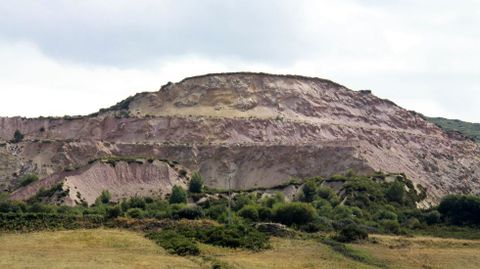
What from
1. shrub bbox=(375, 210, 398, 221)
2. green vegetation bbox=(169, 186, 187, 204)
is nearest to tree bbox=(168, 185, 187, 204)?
green vegetation bbox=(169, 186, 187, 204)

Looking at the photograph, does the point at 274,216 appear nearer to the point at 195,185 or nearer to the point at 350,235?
the point at 350,235

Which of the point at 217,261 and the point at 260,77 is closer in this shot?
the point at 217,261

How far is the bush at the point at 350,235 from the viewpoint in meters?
59.7

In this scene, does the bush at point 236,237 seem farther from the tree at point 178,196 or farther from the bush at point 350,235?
the tree at point 178,196

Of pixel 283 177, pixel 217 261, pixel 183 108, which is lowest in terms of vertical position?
pixel 217 261

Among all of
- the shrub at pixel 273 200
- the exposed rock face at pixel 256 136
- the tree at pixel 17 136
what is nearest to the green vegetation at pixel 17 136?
the tree at pixel 17 136

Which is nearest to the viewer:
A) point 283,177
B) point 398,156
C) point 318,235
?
point 318,235

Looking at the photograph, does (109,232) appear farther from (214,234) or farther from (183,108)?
(183,108)

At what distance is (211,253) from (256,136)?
7099cm

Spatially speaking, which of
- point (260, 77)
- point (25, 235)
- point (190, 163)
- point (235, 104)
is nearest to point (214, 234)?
point (25, 235)

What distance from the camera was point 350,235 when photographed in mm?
59969

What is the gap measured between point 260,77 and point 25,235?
89823 mm

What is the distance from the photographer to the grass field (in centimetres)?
4450

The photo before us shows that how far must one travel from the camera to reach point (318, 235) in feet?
204
